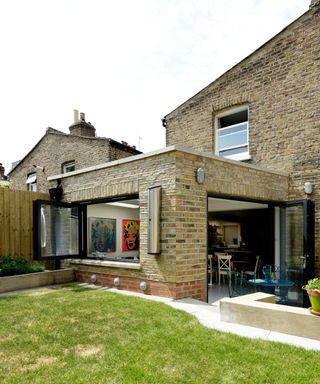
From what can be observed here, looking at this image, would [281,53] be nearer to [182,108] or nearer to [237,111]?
[237,111]

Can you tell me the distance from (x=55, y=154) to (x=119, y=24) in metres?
11.7

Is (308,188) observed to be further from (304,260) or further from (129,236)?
(129,236)

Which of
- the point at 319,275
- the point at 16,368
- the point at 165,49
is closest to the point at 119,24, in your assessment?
the point at 165,49

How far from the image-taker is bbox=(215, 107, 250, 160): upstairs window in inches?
399

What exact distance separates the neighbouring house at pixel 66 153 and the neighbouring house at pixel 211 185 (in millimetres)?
3933

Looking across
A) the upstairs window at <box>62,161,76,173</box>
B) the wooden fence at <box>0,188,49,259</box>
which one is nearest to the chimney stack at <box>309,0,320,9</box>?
the wooden fence at <box>0,188,49,259</box>

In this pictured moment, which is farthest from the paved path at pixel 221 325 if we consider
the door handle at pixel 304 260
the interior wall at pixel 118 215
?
the interior wall at pixel 118 215

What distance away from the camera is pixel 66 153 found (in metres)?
16.8

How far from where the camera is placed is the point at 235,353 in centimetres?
368

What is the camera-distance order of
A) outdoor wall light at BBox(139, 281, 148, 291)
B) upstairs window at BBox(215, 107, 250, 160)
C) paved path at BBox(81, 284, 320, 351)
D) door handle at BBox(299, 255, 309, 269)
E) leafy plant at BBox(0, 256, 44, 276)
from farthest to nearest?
upstairs window at BBox(215, 107, 250, 160) → door handle at BBox(299, 255, 309, 269) → leafy plant at BBox(0, 256, 44, 276) → outdoor wall light at BBox(139, 281, 148, 291) → paved path at BBox(81, 284, 320, 351)

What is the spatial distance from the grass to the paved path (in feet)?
0.73

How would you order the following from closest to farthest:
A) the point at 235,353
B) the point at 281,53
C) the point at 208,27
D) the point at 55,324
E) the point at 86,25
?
the point at 235,353 < the point at 55,324 < the point at 86,25 < the point at 208,27 < the point at 281,53

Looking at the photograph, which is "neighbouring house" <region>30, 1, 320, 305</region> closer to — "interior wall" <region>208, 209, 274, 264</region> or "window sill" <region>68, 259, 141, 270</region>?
"window sill" <region>68, 259, 141, 270</region>

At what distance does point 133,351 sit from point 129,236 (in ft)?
29.6
